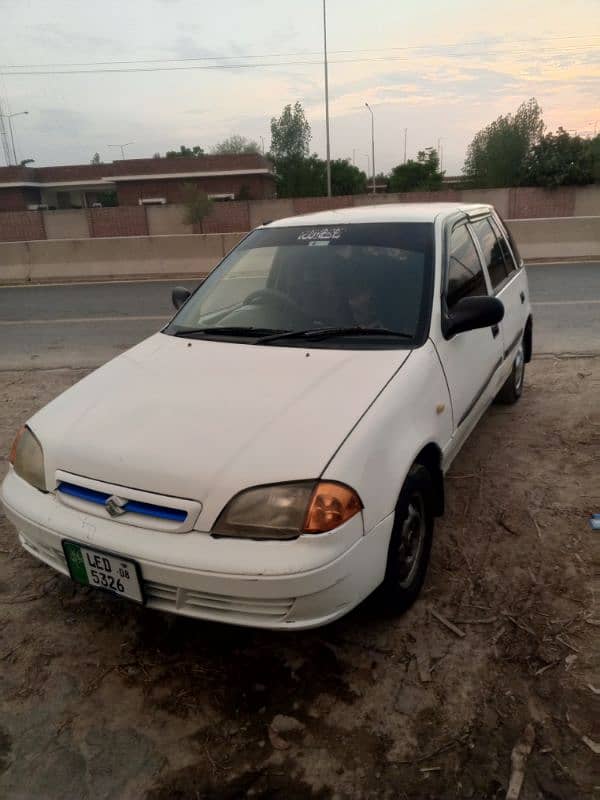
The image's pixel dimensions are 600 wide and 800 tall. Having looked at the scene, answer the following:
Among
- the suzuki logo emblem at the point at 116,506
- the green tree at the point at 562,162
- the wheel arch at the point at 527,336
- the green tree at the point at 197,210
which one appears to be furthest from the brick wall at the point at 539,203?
the suzuki logo emblem at the point at 116,506

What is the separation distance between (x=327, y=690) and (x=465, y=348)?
6.19 feet

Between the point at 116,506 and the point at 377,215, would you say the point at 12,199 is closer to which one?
the point at 377,215

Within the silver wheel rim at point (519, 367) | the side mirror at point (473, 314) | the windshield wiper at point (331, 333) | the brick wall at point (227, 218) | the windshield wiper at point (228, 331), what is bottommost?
the brick wall at point (227, 218)

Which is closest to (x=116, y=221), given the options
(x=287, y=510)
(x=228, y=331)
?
(x=228, y=331)

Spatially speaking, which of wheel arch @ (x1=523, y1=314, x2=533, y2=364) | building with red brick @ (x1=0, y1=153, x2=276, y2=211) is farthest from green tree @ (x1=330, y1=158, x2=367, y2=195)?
wheel arch @ (x1=523, y1=314, x2=533, y2=364)

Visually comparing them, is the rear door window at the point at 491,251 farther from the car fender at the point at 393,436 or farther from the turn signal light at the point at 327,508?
the turn signal light at the point at 327,508

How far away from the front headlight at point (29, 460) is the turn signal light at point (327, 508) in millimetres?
1182

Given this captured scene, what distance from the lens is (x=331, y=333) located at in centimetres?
298

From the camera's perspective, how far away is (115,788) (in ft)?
6.34

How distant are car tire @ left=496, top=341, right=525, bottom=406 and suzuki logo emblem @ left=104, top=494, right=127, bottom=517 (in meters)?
3.51

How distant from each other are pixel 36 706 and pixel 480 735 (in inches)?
64.9

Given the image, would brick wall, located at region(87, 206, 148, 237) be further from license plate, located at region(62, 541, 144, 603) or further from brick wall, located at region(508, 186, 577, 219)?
license plate, located at region(62, 541, 144, 603)

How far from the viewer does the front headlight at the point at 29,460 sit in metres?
2.49

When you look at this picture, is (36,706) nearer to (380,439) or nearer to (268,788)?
(268,788)
